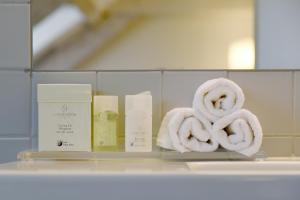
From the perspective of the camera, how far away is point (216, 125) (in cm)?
83

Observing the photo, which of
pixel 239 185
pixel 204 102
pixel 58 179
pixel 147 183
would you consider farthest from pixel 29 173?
pixel 204 102

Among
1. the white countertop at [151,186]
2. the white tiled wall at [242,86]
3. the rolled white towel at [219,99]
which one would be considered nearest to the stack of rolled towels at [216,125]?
the rolled white towel at [219,99]

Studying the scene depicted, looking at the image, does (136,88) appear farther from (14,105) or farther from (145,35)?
(14,105)

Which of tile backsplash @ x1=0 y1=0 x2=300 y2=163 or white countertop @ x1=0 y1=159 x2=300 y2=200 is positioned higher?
tile backsplash @ x1=0 y1=0 x2=300 y2=163

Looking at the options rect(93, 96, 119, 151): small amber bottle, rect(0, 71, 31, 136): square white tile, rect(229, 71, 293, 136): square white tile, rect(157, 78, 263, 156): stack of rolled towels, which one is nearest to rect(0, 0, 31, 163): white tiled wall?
rect(0, 71, 31, 136): square white tile

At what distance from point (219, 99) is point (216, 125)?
53 mm

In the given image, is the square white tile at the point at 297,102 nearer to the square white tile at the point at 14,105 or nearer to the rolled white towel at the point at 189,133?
the rolled white towel at the point at 189,133

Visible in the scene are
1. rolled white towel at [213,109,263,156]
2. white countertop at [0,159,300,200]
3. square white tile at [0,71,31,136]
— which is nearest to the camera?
white countertop at [0,159,300,200]

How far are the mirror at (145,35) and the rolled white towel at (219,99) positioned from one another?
0.12m

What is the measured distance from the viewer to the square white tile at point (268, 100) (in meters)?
0.95

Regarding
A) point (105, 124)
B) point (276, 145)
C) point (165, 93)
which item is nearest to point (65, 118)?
point (105, 124)

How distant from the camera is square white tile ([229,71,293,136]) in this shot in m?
0.95

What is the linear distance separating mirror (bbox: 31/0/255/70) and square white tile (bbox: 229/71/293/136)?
30 millimetres

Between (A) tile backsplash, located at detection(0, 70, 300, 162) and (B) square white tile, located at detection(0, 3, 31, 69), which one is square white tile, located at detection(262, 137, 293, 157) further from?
(B) square white tile, located at detection(0, 3, 31, 69)
